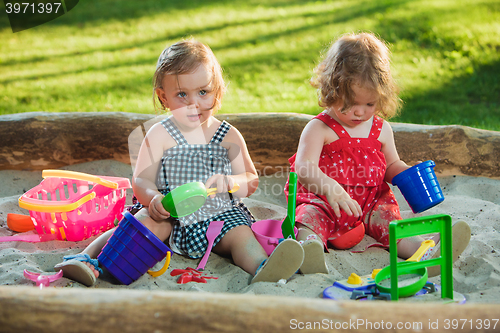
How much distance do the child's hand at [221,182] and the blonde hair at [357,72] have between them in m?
0.62

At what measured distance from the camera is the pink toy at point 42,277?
1.55 m

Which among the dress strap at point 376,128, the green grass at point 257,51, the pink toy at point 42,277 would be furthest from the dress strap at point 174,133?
the green grass at point 257,51

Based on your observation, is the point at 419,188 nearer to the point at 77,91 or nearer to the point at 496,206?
the point at 496,206

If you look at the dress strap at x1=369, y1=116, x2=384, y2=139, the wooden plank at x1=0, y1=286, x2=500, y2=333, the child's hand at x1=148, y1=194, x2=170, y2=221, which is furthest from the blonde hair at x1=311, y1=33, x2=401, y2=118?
the wooden plank at x1=0, y1=286, x2=500, y2=333

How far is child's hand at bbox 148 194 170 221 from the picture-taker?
5.71 feet

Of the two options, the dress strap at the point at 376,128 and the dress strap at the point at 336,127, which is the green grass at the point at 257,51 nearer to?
the dress strap at the point at 376,128

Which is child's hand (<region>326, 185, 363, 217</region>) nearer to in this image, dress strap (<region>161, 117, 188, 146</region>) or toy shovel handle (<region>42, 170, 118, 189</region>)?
dress strap (<region>161, 117, 188, 146</region>)

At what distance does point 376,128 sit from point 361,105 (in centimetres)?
26

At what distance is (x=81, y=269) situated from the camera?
1555 mm

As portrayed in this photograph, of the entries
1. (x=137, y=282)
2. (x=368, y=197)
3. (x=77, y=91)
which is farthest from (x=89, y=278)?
(x=77, y=91)

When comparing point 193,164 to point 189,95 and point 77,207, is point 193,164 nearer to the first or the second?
point 189,95

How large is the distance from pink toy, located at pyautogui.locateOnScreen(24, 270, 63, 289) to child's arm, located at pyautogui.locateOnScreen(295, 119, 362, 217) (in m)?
1.09

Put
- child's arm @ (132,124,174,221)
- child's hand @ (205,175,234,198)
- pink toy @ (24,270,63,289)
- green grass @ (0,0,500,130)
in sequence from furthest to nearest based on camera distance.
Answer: green grass @ (0,0,500,130), child's arm @ (132,124,174,221), child's hand @ (205,175,234,198), pink toy @ (24,270,63,289)

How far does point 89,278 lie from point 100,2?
877 centimetres
